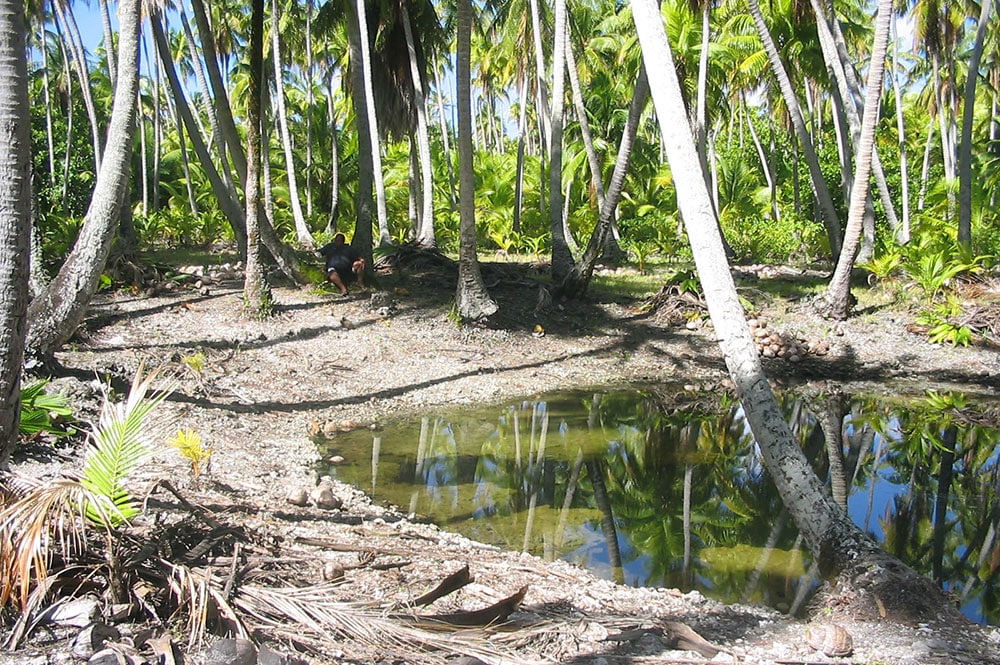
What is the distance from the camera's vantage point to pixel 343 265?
15.7 metres

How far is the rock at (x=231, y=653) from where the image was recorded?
378 centimetres

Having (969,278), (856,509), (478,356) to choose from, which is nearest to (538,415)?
(478,356)

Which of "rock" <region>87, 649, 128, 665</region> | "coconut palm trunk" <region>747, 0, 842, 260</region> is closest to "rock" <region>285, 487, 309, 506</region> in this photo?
"rock" <region>87, 649, 128, 665</region>

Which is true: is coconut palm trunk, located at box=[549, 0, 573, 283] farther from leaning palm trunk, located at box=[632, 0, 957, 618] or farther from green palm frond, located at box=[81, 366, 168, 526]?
green palm frond, located at box=[81, 366, 168, 526]

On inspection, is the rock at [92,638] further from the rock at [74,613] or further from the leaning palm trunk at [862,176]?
the leaning palm trunk at [862,176]

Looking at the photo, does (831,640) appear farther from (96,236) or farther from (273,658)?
(96,236)

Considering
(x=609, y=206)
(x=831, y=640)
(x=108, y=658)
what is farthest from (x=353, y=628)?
(x=609, y=206)

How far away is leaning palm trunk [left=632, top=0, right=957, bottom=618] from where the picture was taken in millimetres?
5324

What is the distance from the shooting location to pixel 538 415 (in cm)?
1163

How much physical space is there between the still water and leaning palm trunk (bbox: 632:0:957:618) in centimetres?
61

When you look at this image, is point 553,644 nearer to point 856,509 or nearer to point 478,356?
point 856,509

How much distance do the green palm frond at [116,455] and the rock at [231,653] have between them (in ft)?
2.83

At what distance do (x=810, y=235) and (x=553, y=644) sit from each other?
21499 millimetres

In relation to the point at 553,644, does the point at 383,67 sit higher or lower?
higher
